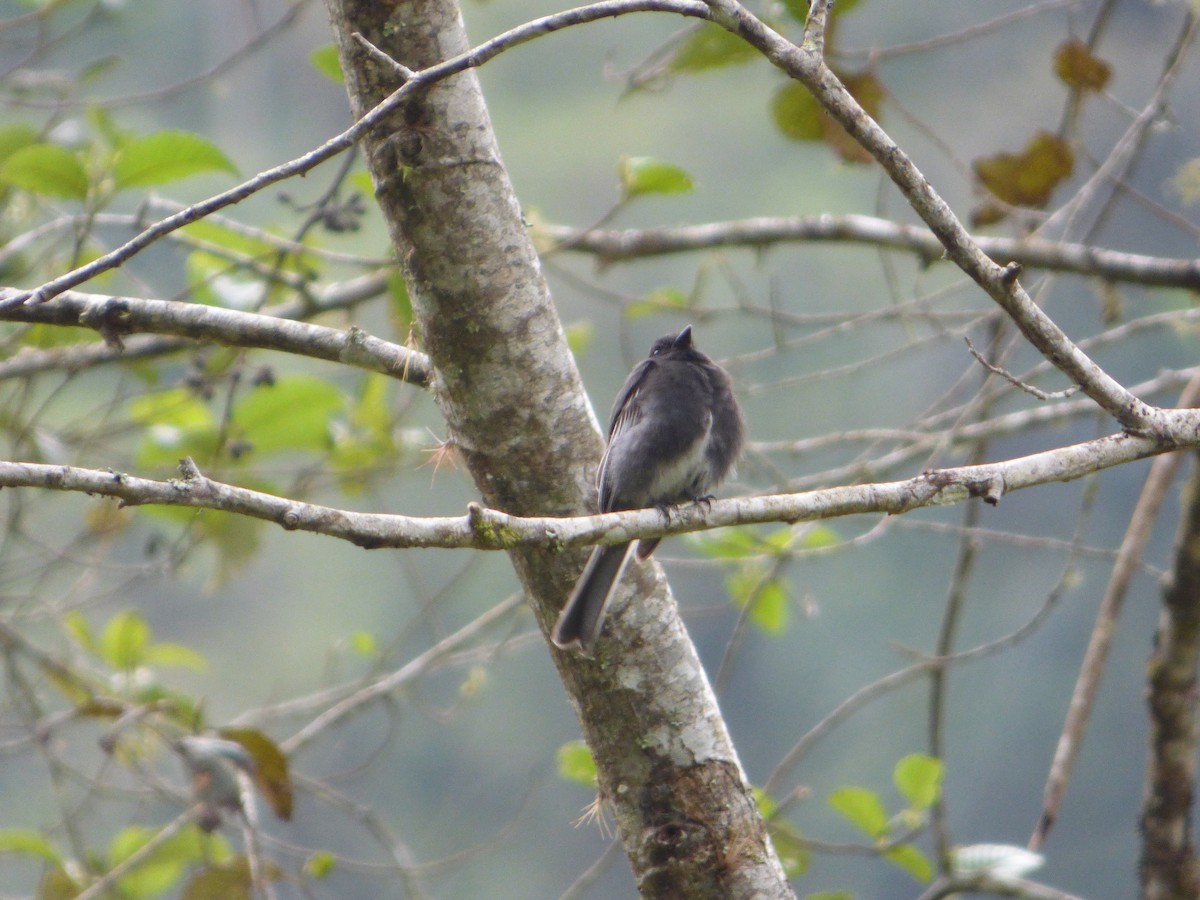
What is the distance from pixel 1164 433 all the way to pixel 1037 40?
17.5 ft

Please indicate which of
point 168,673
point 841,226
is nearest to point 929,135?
point 841,226

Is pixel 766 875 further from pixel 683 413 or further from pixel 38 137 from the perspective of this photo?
pixel 38 137

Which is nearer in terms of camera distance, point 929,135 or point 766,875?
point 766,875

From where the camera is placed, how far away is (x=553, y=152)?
6535 mm

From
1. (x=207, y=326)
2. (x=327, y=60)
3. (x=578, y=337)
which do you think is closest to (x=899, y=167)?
(x=207, y=326)

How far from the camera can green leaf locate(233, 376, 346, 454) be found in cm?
307

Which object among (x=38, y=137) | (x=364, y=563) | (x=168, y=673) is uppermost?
(x=364, y=563)

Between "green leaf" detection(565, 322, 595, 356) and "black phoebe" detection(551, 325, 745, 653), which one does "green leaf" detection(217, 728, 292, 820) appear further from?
"green leaf" detection(565, 322, 595, 356)

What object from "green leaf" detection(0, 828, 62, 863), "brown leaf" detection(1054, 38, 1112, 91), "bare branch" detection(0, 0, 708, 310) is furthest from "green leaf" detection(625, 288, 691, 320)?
"green leaf" detection(0, 828, 62, 863)

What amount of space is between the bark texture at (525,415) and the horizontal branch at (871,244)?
117 centimetres

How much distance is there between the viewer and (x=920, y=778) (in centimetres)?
273

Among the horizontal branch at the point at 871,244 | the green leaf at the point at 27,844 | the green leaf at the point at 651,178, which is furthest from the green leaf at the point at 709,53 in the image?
the green leaf at the point at 27,844

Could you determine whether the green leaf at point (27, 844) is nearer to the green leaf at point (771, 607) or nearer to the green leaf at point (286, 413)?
the green leaf at point (286, 413)

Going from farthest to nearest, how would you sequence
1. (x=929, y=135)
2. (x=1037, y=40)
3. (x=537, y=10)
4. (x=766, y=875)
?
(x=537, y=10), (x=1037, y=40), (x=929, y=135), (x=766, y=875)
